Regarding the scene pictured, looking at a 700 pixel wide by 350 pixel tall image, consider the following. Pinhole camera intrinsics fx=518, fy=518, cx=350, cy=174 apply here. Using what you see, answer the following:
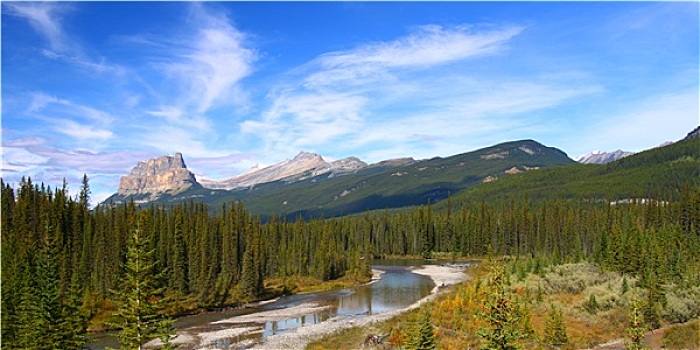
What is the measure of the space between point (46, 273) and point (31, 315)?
271 inches

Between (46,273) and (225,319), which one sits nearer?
(46,273)

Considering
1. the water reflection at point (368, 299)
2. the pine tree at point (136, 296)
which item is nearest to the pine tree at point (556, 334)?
the water reflection at point (368, 299)

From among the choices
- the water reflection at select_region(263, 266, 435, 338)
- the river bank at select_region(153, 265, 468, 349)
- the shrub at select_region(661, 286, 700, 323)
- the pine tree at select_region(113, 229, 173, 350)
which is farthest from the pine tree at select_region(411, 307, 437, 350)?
the shrub at select_region(661, 286, 700, 323)

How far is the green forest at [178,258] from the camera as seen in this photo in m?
35.1

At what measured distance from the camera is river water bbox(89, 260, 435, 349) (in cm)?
5569

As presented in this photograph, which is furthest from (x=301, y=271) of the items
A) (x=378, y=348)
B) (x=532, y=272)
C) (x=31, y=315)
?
(x=31, y=315)

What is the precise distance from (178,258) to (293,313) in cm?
2629

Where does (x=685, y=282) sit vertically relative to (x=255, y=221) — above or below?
below

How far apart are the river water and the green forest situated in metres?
4.85

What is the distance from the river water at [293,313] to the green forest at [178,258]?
4.85 m

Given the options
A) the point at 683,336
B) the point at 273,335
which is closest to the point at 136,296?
the point at 273,335

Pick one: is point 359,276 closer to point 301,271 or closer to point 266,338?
point 301,271

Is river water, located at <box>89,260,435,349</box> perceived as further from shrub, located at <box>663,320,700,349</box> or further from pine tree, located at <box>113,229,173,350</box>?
shrub, located at <box>663,320,700,349</box>

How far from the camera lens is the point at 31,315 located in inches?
1394
